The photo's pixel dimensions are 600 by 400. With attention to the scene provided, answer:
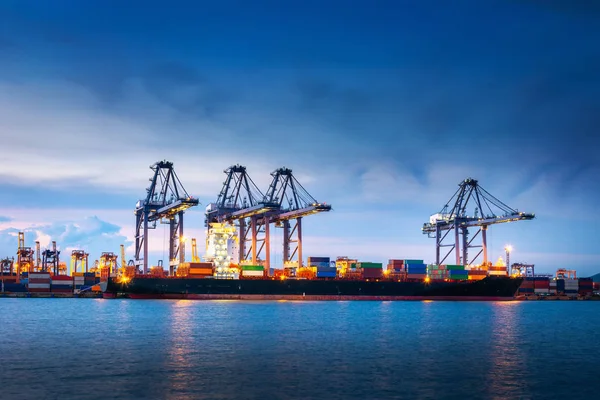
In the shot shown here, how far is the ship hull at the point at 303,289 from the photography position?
91688 millimetres

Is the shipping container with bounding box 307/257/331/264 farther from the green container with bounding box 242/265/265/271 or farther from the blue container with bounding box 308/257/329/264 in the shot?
the green container with bounding box 242/265/265/271

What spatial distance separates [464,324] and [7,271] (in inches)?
4585

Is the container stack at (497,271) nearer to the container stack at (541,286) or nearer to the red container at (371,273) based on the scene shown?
the red container at (371,273)

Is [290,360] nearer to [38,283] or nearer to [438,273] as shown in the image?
[438,273]

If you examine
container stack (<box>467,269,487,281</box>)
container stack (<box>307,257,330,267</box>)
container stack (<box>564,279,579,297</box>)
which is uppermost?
container stack (<box>307,257,330,267</box>)

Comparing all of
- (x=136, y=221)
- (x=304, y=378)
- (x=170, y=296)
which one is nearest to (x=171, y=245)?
(x=136, y=221)

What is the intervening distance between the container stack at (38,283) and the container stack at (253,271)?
137 ft

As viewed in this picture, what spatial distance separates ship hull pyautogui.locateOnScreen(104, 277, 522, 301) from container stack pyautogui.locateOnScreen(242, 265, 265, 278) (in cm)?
239

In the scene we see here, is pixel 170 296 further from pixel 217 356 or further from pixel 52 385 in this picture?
pixel 52 385

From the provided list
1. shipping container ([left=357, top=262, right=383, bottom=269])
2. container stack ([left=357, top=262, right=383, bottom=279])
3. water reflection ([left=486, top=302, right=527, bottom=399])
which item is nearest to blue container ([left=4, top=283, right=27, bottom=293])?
shipping container ([left=357, top=262, right=383, bottom=269])

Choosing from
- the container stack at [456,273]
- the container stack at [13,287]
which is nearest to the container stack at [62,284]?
the container stack at [13,287]

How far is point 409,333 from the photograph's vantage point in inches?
1943

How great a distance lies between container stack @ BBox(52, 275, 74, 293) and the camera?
11769 centimetres

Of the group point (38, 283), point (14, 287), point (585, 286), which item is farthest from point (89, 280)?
point (585, 286)
